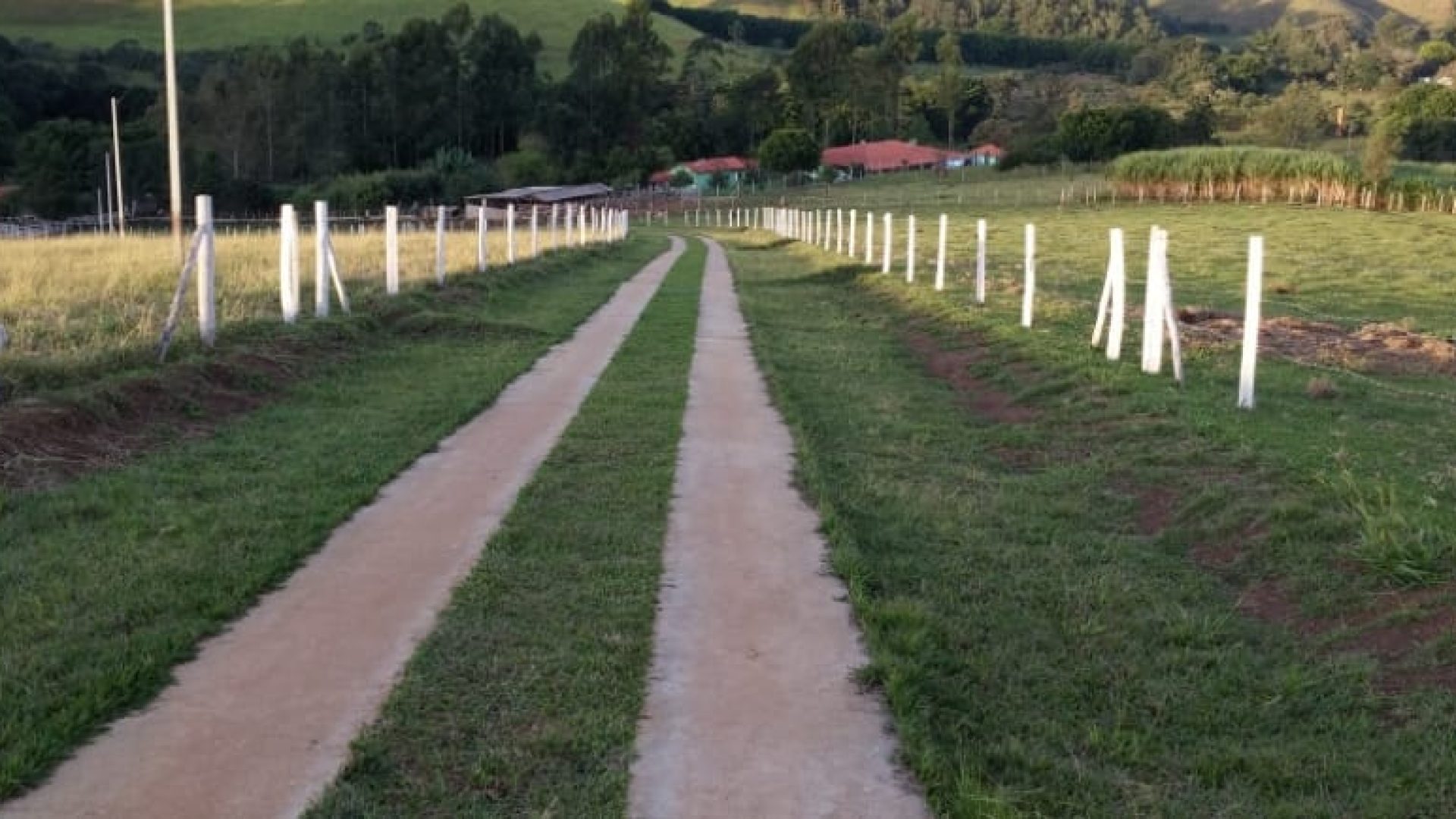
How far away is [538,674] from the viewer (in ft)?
16.6

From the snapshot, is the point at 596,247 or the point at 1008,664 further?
the point at 596,247

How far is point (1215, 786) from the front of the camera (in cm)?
437

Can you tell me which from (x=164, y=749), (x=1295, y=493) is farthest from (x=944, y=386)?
(x=164, y=749)

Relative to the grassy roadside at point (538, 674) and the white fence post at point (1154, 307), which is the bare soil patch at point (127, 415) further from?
the white fence post at point (1154, 307)

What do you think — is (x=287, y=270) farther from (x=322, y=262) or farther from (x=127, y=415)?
(x=127, y=415)

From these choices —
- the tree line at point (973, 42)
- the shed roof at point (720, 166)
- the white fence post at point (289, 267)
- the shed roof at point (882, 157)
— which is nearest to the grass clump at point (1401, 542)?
the white fence post at point (289, 267)

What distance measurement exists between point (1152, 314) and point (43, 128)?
90.4m

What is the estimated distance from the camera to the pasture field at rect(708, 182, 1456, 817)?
4.48m

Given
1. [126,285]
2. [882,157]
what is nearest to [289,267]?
[126,285]

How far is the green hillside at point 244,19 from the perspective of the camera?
479ft

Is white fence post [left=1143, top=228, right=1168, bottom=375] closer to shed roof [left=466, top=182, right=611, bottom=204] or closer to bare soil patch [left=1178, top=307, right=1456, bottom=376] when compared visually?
bare soil patch [left=1178, top=307, right=1456, bottom=376]

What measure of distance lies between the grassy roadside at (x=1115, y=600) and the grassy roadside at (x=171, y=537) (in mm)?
2758

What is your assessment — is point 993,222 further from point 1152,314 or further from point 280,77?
point 280,77

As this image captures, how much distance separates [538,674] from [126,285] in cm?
1555
